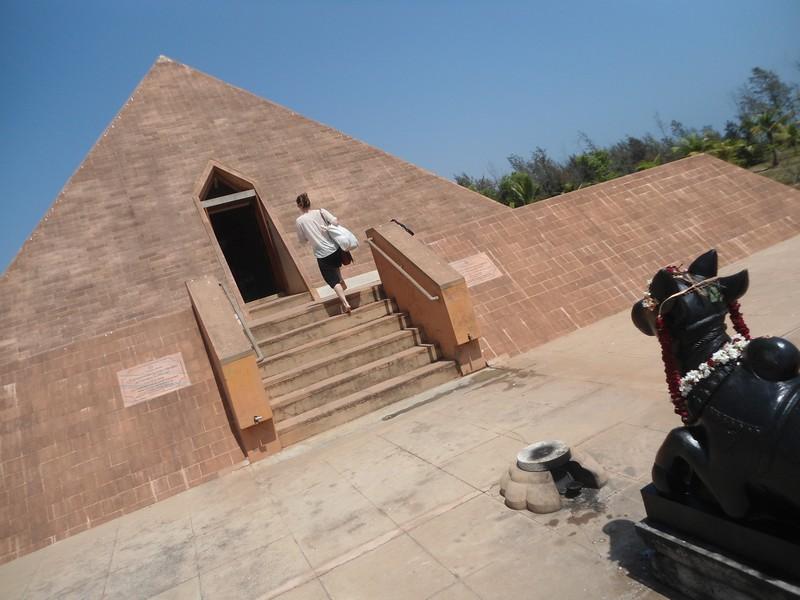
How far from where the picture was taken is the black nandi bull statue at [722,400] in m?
1.79

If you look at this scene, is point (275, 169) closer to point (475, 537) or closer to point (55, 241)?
point (55, 241)

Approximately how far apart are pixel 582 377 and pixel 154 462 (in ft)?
15.0

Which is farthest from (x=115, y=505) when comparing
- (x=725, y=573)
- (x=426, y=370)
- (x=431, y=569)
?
(x=725, y=573)

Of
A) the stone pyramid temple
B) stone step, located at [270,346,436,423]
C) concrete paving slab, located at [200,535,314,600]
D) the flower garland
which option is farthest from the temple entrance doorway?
the flower garland

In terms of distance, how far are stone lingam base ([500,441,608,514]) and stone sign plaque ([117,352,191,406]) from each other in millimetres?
4622

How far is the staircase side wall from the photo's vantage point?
5.19 metres

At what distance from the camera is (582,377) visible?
16.6 feet

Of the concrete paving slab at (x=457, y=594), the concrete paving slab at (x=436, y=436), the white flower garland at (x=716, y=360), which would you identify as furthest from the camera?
the concrete paving slab at (x=436, y=436)

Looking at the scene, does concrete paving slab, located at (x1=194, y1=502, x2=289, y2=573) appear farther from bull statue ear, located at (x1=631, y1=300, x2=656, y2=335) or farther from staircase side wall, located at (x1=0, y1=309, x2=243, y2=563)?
bull statue ear, located at (x1=631, y1=300, x2=656, y2=335)

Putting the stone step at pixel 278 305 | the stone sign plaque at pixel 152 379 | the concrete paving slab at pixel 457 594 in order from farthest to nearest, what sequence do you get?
the stone step at pixel 278 305, the stone sign plaque at pixel 152 379, the concrete paving slab at pixel 457 594

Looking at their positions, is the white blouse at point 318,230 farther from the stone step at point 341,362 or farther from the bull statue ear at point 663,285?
the bull statue ear at point 663,285

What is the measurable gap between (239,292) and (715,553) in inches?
342

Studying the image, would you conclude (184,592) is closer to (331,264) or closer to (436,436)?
(436,436)

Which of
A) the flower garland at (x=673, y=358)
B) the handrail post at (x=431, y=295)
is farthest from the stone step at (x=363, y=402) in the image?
the flower garland at (x=673, y=358)
